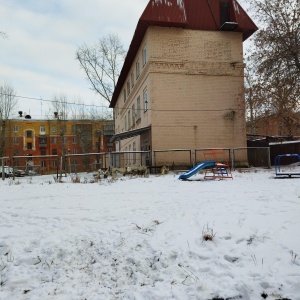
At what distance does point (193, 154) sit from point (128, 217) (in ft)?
46.6

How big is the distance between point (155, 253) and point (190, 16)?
19339 millimetres

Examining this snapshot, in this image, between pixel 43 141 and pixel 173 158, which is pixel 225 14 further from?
pixel 43 141

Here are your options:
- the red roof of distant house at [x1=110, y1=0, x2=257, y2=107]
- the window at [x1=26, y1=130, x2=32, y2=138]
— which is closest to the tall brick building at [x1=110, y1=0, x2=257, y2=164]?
the red roof of distant house at [x1=110, y1=0, x2=257, y2=107]

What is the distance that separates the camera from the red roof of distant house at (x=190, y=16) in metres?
18.9

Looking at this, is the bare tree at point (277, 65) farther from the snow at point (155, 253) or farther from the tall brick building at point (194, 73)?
the snow at point (155, 253)

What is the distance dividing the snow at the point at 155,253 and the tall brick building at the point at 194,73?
44.3ft

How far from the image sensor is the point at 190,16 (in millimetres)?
20062

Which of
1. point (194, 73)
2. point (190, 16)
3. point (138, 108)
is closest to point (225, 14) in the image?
point (190, 16)

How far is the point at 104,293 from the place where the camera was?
336 cm

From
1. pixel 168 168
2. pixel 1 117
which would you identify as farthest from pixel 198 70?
pixel 1 117

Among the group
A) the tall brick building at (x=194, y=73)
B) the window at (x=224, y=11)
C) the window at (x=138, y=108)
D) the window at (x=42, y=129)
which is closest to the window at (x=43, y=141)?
the window at (x=42, y=129)

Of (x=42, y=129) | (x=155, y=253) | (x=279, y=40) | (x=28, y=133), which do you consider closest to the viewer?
(x=155, y=253)

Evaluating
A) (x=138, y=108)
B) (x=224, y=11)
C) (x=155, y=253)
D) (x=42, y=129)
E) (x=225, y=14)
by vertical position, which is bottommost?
(x=155, y=253)

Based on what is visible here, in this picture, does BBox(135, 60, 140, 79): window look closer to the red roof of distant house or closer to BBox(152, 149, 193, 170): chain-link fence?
the red roof of distant house
